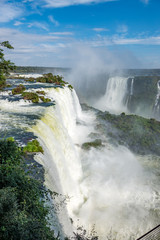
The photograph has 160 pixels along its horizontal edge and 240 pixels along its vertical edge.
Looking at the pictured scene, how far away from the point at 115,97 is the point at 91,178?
3261 cm

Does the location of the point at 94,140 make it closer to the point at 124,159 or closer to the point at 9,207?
the point at 124,159

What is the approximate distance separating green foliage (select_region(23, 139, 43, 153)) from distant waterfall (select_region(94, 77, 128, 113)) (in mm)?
33600

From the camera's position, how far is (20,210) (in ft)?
14.6

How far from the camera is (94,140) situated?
2053 centimetres

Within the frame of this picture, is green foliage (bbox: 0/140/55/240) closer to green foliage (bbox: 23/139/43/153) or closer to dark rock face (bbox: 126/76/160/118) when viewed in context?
green foliage (bbox: 23/139/43/153)

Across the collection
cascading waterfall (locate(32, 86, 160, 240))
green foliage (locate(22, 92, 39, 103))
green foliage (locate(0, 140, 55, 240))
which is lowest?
cascading waterfall (locate(32, 86, 160, 240))

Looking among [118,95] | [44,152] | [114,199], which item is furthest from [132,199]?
[118,95]

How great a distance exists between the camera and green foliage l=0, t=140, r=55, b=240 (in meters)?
3.86

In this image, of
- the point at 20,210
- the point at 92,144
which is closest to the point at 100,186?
the point at 92,144

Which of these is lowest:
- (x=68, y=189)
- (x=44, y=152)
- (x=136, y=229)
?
(x=136, y=229)

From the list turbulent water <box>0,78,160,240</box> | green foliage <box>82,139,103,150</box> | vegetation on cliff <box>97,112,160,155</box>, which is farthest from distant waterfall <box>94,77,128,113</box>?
turbulent water <box>0,78,160,240</box>

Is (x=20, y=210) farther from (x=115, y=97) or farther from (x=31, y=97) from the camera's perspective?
(x=115, y=97)

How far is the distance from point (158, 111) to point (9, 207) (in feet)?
125

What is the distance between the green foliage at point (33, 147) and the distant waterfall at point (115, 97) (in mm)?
33600
